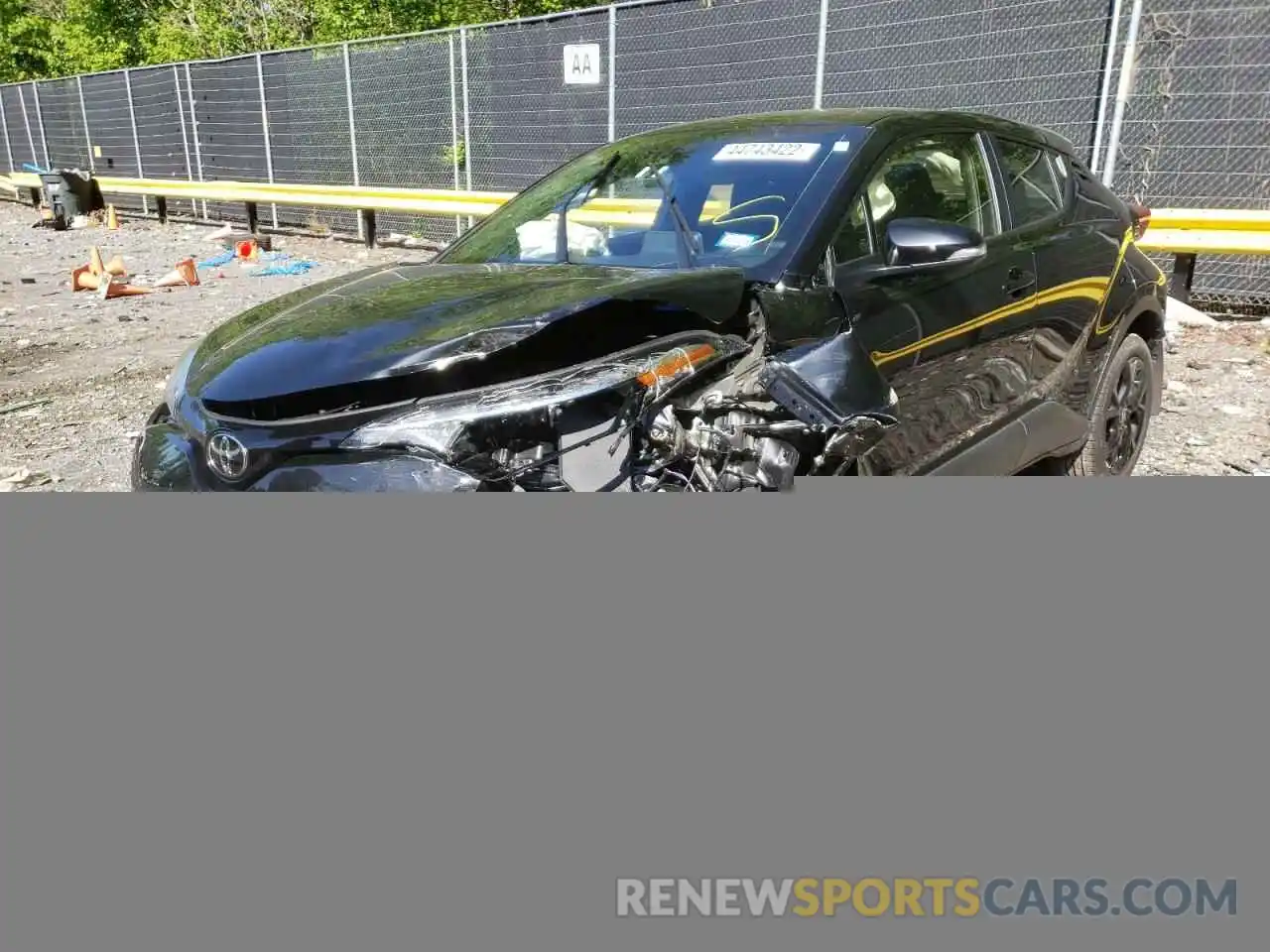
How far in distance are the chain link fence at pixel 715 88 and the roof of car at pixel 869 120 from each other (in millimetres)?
5080

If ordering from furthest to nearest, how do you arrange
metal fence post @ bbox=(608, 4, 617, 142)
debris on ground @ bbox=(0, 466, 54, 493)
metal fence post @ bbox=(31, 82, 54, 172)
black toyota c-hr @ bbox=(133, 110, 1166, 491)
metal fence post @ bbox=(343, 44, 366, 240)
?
1. metal fence post @ bbox=(31, 82, 54, 172)
2. metal fence post @ bbox=(343, 44, 366, 240)
3. metal fence post @ bbox=(608, 4, 617, 142)
4. debris on ground @ bbox=(0, 466, 54, 493)
5. black toyota c-hr @ bbox=(133, 110, 1166, 491)

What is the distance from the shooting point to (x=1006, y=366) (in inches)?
138

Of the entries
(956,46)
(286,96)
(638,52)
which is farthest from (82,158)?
(956,46)

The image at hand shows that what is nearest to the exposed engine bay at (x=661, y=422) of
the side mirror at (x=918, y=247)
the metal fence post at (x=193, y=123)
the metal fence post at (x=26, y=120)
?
the side mirror at (x=918, y=247)

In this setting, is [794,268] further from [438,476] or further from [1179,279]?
[1179,279]

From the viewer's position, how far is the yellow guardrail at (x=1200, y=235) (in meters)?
7.22

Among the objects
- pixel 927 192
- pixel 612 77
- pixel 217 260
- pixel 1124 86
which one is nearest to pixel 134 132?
pixel 217 260

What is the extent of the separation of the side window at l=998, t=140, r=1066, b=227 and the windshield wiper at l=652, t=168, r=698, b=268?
1402mm

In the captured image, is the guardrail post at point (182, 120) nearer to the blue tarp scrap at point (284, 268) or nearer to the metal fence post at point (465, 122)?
the blue tarp scrap at point (284, 268)

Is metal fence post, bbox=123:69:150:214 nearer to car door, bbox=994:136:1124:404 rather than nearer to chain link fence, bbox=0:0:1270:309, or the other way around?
chain link fence, bbox=0:0:1270:309

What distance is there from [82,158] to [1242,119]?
80.7 feet

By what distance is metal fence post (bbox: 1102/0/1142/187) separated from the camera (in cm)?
786

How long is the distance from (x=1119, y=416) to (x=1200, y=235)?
4.18 meters

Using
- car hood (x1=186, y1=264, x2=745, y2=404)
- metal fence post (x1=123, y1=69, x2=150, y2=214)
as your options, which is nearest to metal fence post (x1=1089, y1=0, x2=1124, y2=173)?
car hood (x1=186, y1=264, x2=745, y2=404)
